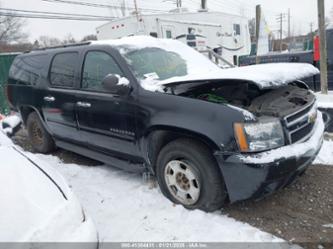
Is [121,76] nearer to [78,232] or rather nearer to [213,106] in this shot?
[213,106]

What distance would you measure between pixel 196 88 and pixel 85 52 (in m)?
1.70

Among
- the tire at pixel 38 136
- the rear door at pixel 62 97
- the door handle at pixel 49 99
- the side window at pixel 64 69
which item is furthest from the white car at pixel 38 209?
the tire at pixel 38 136

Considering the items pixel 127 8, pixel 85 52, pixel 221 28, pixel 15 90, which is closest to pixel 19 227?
pixel 85 52

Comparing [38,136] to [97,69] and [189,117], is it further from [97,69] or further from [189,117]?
[189,117]

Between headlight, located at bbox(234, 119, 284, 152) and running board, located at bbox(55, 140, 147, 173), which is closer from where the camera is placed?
headlight, located at bbox(234, 119, 284, 152)

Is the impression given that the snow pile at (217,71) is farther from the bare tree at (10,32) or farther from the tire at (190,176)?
the bare tree at (10,32)

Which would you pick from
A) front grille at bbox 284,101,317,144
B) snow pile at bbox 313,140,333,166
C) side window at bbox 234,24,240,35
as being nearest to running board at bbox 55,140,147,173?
front grille at bbox 284,101,317,144

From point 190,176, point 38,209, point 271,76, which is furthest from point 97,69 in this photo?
point 38,209

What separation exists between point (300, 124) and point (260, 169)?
0.75 meters

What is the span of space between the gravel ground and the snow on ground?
0.17m

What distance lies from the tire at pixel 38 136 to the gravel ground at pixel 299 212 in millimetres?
3438

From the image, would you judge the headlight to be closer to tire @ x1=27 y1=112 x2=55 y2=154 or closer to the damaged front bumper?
the damaged front bumper

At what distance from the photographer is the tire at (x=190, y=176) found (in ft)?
9.61

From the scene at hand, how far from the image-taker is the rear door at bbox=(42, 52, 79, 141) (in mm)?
4303
